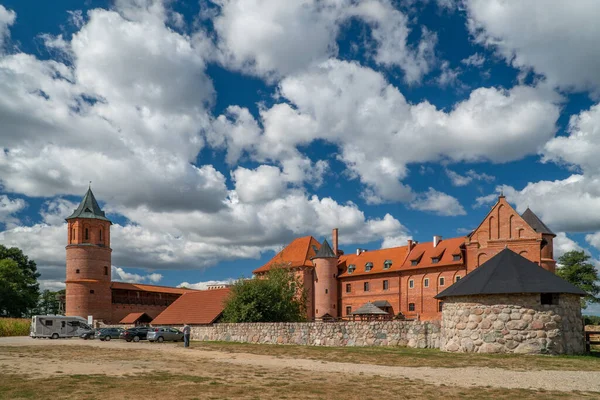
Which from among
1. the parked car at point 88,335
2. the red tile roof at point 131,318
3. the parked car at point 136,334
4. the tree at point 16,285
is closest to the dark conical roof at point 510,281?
the parked car at point 136,334

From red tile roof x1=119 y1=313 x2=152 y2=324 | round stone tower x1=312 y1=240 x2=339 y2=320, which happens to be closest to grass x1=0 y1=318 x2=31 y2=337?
red tile roof x1=119 y1=313 x2=152 y2=324

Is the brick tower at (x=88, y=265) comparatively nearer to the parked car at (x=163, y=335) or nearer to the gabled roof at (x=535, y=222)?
the parked car at (x=163, y=335)

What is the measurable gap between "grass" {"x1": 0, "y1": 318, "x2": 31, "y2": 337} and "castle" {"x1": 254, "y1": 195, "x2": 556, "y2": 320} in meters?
26.2

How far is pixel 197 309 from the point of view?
51.9 m

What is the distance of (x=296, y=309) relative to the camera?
1898 inches

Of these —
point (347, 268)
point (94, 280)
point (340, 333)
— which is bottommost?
point (340, 333)

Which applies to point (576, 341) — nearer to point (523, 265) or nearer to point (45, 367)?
point (523, 265)

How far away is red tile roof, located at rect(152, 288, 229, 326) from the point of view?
49066 mm

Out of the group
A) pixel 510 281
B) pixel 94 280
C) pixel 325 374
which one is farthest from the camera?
pixel 94 280

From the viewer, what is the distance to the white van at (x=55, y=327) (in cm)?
4778

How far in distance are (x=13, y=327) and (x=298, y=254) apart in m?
33.7

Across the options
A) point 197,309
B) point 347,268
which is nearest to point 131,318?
point 197,309

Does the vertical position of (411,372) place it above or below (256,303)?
below

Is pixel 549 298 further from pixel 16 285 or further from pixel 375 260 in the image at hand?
pixel 16 285
